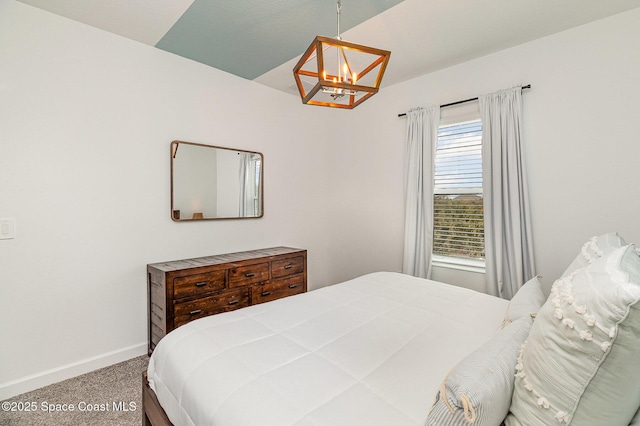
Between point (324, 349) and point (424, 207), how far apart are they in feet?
7.37

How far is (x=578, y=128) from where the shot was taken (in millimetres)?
2350

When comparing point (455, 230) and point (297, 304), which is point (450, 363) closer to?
point (297, 304)

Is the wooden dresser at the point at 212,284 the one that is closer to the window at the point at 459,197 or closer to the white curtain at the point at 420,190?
the white curtain at the point at 420,190

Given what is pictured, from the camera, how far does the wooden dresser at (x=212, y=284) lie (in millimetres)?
2365

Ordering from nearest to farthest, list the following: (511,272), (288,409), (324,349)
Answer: (288,409), (324,349), (511,272)

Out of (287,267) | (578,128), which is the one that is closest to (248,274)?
(287,267)

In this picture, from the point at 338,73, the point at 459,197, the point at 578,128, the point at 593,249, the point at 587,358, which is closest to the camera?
the point at 587,358

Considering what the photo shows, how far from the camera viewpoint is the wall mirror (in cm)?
279

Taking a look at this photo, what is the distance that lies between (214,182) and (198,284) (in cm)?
109

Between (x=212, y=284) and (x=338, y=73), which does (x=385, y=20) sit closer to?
(x=338, y=73)

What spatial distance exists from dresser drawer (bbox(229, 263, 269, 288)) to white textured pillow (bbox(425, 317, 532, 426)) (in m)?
2.21

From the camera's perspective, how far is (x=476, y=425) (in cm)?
71

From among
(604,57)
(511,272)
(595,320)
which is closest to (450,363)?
(595,320)

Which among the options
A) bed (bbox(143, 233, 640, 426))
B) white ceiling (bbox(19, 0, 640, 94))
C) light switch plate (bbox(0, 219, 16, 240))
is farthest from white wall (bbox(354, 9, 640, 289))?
light switch plate (bbox(0, 219, 16, 240))
